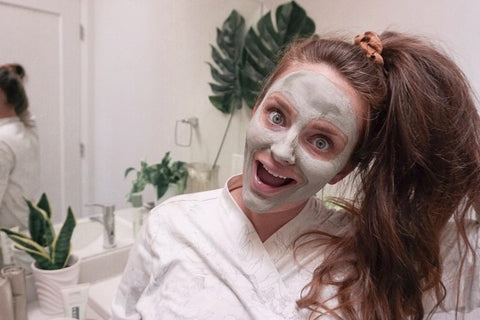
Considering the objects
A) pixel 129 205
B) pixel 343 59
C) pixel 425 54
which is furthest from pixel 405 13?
pixel 129 205

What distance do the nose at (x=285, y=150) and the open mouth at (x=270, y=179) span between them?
0.04 m

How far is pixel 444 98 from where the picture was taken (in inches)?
28.4

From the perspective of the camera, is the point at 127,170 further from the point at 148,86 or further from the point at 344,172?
the point at 344,172

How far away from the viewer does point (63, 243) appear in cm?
115

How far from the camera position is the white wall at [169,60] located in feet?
3.92

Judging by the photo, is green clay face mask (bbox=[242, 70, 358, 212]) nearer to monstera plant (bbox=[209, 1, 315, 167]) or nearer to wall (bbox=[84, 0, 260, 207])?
wall (bbox=[84, 0, 260, 207])

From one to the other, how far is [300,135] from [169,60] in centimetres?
104

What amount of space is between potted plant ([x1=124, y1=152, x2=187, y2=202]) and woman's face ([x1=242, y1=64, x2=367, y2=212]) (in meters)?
0.86

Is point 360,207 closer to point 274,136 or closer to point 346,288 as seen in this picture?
point 346,288

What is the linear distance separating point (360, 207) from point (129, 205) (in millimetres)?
998

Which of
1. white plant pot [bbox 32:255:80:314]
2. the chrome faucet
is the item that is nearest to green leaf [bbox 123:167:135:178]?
the chrome faucet

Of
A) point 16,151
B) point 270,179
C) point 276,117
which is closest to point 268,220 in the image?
point 270,179

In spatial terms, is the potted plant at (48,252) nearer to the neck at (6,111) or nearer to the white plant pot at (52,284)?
the white plant pot at (52,284)

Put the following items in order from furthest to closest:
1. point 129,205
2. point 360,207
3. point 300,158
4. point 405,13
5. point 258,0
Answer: point 258,0, point 129,205, point 405,13, point 360,207, point 300,158
